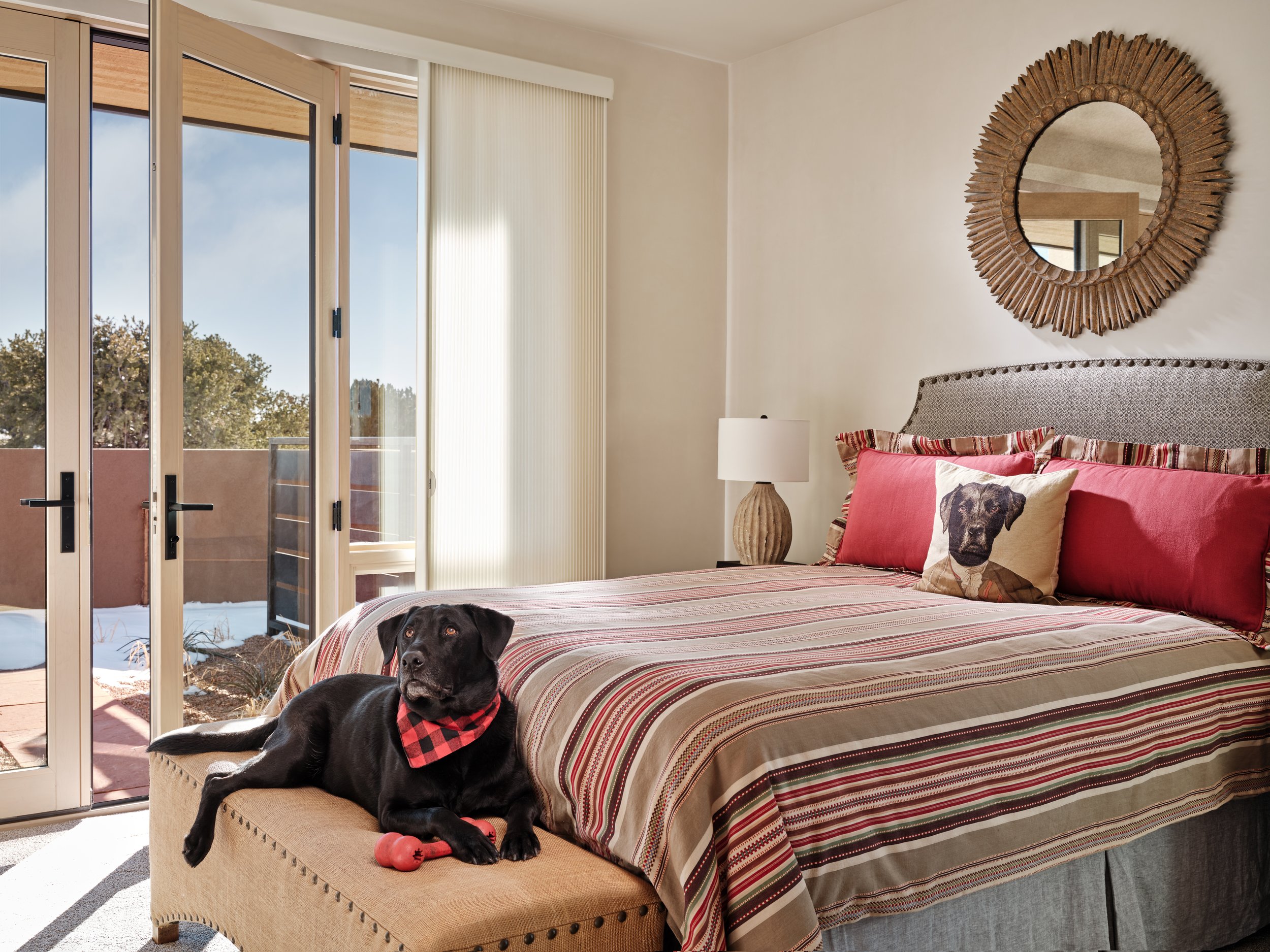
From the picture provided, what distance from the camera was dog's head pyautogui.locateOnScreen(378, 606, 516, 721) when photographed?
1.74 metres

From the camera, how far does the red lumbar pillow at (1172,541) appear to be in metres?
2.51

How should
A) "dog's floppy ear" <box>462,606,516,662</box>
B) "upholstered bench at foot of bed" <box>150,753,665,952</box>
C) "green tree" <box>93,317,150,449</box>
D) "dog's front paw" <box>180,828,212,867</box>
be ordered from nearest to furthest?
"upholstered bench at foot of bed" <box>150,753,665,952</box> → "dog's floppy ear" <box>462,606,516,662</box> → "dog's front paw" <box>180,828,212,867</box> → "green tree" <box>93,317,150,449</box>

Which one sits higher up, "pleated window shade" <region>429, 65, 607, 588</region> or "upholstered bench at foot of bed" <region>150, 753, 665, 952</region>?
"pleated window shade" <region>429, 65, 607, 588</region>

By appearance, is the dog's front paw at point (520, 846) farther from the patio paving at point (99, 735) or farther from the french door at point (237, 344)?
the patio paving at point (99, 735)

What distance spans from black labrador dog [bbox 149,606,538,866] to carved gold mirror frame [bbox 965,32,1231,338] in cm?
232

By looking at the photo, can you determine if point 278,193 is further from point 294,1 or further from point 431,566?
point 431,566

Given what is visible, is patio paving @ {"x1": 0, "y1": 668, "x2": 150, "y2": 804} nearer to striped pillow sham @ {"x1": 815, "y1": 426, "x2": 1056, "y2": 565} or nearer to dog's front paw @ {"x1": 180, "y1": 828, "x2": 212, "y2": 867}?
dog's front paw @ {"x1": 180, "y1": 828, "x2": 212, "y2": 867}

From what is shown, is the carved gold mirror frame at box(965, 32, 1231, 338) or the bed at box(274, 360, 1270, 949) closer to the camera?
the bed at box(274, 360, 1270, 949)

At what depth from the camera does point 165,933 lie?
2.37m

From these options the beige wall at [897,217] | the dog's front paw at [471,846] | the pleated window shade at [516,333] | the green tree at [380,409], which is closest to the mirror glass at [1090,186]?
the beige wall at [897,217]

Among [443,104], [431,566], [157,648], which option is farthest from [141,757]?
[443,104]

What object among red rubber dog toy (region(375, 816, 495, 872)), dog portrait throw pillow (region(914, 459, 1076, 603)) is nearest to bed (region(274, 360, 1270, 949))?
dog portrait throw pillow (region(914, 459, 1076, 603))


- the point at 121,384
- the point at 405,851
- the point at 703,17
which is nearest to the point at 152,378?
the point at 121,384

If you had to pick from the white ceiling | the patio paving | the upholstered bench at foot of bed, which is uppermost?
the white ceiling
